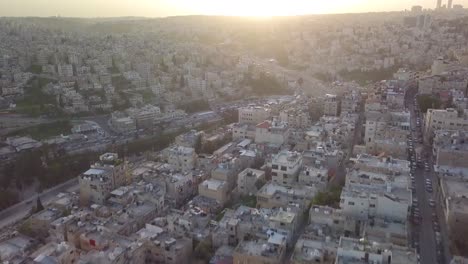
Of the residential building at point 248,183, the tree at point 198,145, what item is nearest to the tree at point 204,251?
the residential building at point 248,183

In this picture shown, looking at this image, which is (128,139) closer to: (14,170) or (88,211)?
(14,170)

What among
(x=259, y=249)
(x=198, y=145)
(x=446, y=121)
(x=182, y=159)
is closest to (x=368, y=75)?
(x=446, y=121)

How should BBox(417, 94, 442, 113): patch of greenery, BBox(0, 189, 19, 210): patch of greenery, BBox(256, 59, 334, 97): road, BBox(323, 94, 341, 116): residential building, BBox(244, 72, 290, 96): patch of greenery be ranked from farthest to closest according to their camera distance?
BBox(244, 72, 290, 96): patch of greenery
BBox(256, 59, 334, 97): road
BBox(323, 94, 341, 116): residential building
BBox(417, 94, 442, 113): patch of greenery
BBox(0, 189, 19, 210): patch of greenery

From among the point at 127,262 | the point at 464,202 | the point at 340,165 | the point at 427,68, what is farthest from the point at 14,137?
the point at 427,68

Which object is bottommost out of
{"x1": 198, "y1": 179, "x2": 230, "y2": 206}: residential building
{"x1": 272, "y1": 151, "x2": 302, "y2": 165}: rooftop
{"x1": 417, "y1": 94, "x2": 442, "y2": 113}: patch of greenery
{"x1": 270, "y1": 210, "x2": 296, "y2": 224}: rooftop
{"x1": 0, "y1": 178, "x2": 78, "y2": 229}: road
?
{"x1": 0, "y1": 178, "x2": 78, "y2": 229}: road

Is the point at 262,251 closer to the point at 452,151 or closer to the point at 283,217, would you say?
the point at 283,217

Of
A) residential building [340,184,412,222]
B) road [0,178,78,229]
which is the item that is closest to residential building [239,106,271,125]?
road [0,178,78,229]

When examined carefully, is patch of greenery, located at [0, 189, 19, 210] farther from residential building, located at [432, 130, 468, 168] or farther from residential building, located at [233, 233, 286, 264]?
residential building, located at [432, 130, 468, 168]
